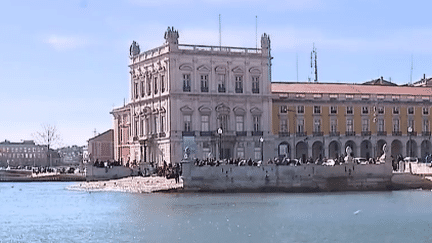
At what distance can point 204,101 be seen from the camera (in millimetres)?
86750

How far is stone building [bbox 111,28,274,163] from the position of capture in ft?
280

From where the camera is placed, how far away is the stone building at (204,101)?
85375 mm

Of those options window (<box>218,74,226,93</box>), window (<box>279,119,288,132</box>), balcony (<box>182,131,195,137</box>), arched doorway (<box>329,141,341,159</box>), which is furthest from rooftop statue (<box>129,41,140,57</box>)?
arched doorway (<box>329,141,341,159</box>)

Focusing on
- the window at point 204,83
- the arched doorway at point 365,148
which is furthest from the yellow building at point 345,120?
the window at point 204,83

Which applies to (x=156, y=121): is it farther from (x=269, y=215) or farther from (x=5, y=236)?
(x=5, y=236)

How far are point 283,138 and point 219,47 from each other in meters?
12.2

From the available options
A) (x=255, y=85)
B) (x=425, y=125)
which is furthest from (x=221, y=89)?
(x=425, y=125)

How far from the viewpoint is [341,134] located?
94375mm

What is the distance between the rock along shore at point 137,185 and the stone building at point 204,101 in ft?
32.7

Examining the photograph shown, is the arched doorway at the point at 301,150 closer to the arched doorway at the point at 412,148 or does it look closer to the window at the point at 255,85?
the window at the point at 255,85

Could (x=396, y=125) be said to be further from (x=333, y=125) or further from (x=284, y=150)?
(x=284, y=150)

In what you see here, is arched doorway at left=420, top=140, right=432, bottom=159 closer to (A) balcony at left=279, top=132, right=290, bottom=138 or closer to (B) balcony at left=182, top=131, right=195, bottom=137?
(A) balcony at left=279, top=132, right=290, bottom=138

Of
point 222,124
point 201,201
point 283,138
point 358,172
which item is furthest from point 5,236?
point 283,138

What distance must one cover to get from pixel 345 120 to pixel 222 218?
49.6m
